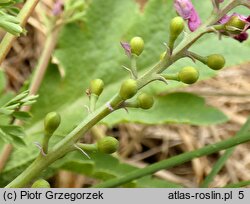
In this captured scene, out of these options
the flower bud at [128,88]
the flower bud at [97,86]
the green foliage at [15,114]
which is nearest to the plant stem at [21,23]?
the green foliage at [15,114]

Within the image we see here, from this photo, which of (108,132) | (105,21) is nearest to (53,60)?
(105,21)

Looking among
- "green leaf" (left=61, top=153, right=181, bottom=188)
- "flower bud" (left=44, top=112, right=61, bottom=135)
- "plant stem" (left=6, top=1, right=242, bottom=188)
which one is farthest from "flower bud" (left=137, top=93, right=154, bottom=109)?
"green leaf" (left=61, top=153, right=181, bottom=188)

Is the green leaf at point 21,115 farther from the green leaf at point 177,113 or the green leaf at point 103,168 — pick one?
the green leaf at point 177,113

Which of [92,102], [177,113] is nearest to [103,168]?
[177,113]

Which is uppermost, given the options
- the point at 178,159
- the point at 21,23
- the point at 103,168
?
the point at 21,23

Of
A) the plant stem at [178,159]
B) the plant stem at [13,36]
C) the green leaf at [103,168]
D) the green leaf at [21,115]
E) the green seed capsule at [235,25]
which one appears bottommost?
the green leaf at [103,168]

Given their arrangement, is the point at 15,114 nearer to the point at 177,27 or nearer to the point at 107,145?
the point at 107,145
